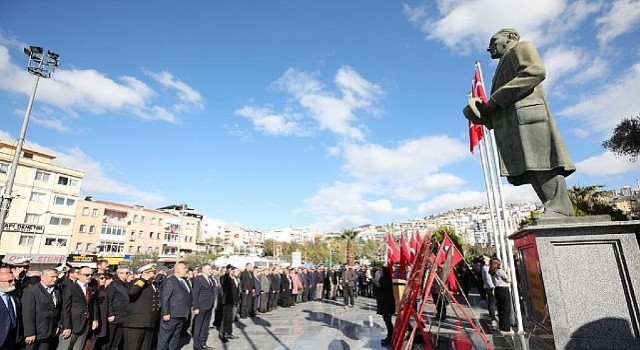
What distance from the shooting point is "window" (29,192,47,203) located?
43597 millimetres

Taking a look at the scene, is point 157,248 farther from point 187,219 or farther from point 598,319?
point 598,319

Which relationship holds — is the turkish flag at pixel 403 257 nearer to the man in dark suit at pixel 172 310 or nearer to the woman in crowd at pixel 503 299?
the woman in crowd at pixel 503 299

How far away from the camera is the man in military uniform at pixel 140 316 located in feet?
22.3

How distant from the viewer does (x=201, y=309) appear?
8172mm

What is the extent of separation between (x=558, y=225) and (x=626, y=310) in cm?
84

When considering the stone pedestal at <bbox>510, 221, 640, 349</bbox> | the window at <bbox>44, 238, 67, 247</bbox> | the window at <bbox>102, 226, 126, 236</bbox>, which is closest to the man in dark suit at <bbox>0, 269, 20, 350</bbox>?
the stone pedestal at <bbox>510, 221, 640, 349</bbox>

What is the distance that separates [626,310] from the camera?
2879 millimetres

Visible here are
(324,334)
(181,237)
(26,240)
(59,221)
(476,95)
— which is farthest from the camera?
(181,237)

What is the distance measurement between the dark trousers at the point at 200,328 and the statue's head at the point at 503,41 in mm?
7973

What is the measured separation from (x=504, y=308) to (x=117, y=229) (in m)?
62.2

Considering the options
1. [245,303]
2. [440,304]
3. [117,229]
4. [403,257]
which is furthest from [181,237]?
[440,304]

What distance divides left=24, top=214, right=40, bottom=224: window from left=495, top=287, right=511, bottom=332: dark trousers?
176 feet

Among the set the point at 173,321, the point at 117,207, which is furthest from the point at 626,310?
the point at 117,207

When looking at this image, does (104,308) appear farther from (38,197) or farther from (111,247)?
(111,247)
